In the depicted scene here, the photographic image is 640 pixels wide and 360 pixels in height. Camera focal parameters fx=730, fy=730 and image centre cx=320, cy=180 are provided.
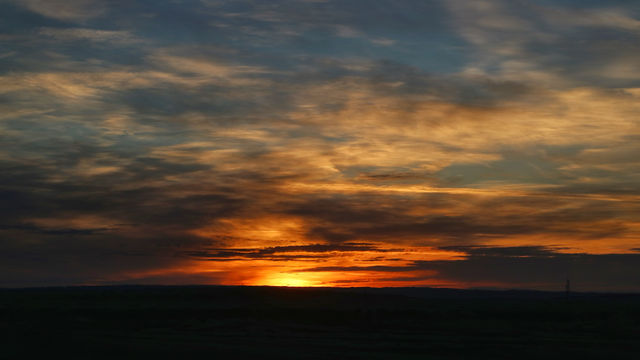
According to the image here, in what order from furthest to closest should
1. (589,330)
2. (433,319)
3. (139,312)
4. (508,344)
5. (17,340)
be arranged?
(139,312) → (433,319) → (589,330) → (508,344) → (17,340)

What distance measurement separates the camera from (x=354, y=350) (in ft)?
134

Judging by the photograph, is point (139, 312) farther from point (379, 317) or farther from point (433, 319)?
point (433, 319)

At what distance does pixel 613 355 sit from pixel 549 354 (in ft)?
11.9

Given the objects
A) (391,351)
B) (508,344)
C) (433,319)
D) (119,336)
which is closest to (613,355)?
→ (508,344)

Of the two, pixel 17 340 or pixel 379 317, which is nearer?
pixel 17 340

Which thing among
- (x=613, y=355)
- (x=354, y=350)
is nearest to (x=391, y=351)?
(x=354, y=350)

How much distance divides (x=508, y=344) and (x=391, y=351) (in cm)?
1053

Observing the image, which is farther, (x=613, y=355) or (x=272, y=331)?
(x=272, y=331)

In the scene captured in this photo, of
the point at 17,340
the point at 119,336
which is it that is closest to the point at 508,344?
the point at 119,336

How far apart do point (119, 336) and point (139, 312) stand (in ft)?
129

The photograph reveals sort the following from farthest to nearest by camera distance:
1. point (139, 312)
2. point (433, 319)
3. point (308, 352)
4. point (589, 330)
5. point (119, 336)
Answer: point (139, 312)
point (433, 319)
point (589, 330)
point (119, 336)
point (308, 352)

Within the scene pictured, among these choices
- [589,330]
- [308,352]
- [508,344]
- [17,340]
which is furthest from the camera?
[589,330]

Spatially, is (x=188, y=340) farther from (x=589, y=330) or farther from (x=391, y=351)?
(x=589, y=330)

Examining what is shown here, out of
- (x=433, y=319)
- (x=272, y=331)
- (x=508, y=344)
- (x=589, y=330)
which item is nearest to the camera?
(x=508, y=344)
